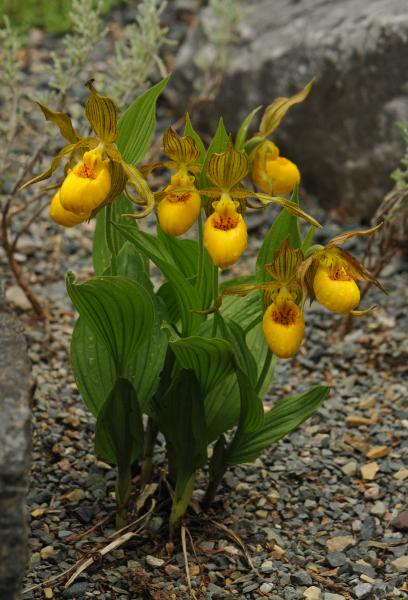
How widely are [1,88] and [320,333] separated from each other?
187 cm

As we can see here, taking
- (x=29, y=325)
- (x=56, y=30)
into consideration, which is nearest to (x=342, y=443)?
(x=29, y=325)

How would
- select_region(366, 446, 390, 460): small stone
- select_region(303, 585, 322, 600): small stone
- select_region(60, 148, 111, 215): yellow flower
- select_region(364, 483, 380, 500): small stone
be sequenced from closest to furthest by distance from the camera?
1. select_region(60, 148, 111, 215): yellow flower
2. select_region(303, 585, 322, 600): small stone
3. select_region(364, 483, 380, 500): small stone
4. select_region(366, 446, 390, 460): small stone

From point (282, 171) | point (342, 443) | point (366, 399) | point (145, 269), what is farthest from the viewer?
point (366, 399)

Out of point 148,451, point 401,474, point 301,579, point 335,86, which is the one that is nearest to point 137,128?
point 148,451

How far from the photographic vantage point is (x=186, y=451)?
1.98m

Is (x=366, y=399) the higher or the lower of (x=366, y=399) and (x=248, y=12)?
the lower

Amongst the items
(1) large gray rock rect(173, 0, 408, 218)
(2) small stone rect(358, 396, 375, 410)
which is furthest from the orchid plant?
(1) large gray rock rect(173, 0, 408, 218)

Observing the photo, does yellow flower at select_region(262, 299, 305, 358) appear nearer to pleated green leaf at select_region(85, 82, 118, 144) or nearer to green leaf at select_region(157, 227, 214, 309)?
green leaf at select_region(157, 227, 214, 309)

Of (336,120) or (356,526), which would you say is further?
(336,120)

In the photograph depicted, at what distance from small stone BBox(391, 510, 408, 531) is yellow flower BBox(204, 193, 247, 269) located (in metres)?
0.87

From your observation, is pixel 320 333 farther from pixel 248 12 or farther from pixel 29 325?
pixel 248 12

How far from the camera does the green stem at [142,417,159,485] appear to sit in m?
2.09

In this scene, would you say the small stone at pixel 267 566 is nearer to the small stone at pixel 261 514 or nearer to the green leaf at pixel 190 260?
the small stone at pixel 261 514

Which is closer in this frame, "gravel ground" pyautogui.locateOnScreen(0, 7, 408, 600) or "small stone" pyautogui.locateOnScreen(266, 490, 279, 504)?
"gravel ground" pyautogui.locateOnScreen(0, 7, 408, 600)
